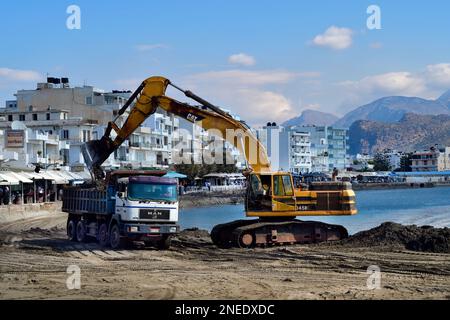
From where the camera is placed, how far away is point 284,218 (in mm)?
28531

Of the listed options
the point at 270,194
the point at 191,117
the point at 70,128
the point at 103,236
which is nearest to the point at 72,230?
the point at 103,236

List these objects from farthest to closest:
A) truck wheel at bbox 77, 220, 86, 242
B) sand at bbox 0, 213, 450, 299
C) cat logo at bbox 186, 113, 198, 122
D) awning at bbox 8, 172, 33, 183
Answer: awning at bbox 8, 172, 33, 183 < truck wheel at bbox 77, 220, 86, 242 < cat logo at bbox 186, 113, 198, 122 < sand at bbox 0, 213, 450, 299

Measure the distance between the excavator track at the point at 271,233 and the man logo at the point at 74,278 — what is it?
25.0ft

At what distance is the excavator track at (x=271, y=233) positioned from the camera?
27.6m

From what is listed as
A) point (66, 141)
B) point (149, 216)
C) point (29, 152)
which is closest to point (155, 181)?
point (149, 216)

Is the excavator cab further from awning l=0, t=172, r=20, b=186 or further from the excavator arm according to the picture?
awning l=0, t=172, r=20, b=186

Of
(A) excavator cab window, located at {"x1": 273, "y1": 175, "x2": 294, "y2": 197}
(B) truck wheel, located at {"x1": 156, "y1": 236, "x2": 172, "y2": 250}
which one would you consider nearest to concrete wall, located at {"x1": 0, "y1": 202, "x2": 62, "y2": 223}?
(B) truck wheel, located at {"x1": 156, "y1": 236, "x2": 172, "y2": 250}

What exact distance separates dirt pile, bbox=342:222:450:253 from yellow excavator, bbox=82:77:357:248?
1.29m

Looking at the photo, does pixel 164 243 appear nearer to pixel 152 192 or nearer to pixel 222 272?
pixel 152 192

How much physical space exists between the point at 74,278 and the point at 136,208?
7.41 m

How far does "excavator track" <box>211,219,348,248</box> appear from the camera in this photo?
2762 centimetres

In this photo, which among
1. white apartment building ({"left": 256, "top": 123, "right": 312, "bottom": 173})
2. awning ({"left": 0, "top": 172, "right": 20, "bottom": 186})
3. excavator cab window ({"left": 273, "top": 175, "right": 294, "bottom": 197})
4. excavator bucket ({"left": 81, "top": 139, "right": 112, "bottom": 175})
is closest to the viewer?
excavator cab window ({"left": 273, "top": 175, "right": 294, "bottom": 197})

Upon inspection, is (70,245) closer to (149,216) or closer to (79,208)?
(79,208)
